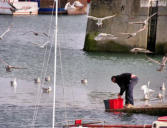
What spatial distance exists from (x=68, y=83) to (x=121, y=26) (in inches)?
450

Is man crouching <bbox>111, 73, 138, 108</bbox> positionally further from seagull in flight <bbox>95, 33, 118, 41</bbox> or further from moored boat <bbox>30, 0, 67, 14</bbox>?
moored boat <bbox>30, 0, 67, 14</bbox>

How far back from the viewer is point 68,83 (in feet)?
138

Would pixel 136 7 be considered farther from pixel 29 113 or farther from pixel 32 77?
pixel 29 113

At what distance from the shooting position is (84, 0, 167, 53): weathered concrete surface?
51969 mm

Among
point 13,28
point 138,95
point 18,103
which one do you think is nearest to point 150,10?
point 138,95

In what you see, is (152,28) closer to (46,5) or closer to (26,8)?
(26,8)

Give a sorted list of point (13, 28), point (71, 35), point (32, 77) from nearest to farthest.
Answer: point (32, 77) → point (71, 35) → point (13, 28)

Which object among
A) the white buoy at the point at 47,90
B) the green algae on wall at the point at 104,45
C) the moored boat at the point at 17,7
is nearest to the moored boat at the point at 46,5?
the moored boat at the point at 17,7

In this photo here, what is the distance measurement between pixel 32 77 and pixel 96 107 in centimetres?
856

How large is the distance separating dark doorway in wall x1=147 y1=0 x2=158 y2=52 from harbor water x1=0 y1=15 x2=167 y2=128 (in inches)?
36.4

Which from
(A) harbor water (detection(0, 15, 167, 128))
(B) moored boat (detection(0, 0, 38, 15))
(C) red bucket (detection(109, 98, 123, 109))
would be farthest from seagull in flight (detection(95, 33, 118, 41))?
(B) moored boat (detection(0, 0, 38, 15))

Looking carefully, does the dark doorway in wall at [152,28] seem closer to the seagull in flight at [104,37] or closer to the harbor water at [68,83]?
Result: the harbor water at [68,83]

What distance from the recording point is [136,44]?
5253cm

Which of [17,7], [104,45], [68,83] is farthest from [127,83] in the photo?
[17,7]
